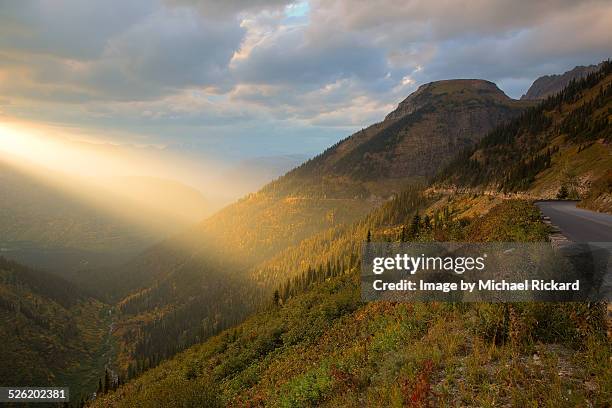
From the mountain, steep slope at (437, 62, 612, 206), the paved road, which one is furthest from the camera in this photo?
steep slope at (437, 62, 612, 206)

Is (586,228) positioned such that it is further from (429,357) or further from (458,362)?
(429,357)

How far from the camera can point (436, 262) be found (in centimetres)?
2247

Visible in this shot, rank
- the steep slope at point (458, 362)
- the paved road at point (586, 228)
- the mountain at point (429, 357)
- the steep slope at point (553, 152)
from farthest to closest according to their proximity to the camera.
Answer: the steep slope at point (553, 152)
the paved road at point (586, 228)
the mountain at point (429, 357)
the steep slope at point (458, 362)

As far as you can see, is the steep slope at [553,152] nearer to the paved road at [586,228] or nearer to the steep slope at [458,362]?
the paved road at [586,228]

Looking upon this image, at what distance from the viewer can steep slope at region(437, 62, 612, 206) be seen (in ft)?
283

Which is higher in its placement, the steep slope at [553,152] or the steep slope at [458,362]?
the steep slope at [553,152]

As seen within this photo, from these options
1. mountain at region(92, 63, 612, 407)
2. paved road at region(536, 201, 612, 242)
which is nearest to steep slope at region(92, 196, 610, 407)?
mountain at region(92, 63, 612, 407)

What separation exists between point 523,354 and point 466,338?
2.39 metres

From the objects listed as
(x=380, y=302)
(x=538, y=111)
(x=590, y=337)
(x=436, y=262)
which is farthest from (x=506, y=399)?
(x=538, y=111)

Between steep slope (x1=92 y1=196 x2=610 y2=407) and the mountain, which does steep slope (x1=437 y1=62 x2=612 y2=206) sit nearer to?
the mountain

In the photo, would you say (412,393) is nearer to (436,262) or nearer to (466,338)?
(466,338)

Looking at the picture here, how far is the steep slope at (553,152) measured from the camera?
86.3m

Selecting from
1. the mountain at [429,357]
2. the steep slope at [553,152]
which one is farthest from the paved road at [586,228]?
the steep slope at [553,152]

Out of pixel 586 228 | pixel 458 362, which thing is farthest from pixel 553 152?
pixel 458 362
